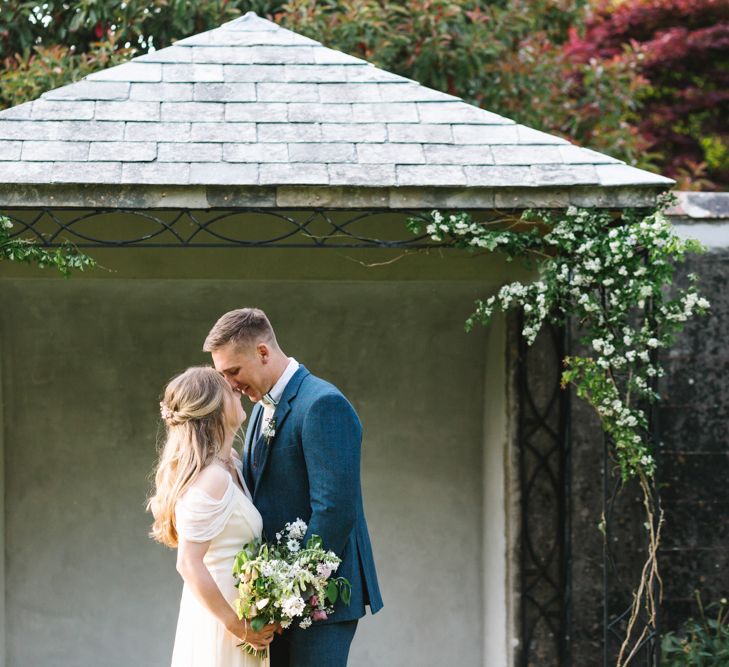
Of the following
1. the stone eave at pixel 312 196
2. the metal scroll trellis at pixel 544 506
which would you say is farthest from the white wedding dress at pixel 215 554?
the metal scroll trellis at pixel 544 506

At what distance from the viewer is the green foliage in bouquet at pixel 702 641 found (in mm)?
5156

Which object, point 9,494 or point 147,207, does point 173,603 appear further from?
point 147,207

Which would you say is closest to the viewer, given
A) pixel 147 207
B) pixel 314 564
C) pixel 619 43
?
pixel 314 564

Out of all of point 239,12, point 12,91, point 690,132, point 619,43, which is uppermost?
point 619,43

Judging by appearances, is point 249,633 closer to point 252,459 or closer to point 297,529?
point 297,529

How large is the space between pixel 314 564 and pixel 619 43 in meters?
9.04

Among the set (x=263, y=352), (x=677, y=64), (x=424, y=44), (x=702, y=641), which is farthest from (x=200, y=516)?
(x=677, y=64)

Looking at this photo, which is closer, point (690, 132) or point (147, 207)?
point (147, 207)

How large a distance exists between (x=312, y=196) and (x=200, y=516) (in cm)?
158

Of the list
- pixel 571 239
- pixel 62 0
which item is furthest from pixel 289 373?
pixel 62 0

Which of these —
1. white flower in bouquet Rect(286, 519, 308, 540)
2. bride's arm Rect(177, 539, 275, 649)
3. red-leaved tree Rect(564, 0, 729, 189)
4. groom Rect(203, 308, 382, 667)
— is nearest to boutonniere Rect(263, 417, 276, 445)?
groom Rect(203, 308, 382, 667)

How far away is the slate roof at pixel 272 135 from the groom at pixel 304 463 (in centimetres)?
104

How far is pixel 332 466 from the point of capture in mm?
3361

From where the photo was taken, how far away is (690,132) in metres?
11.0
